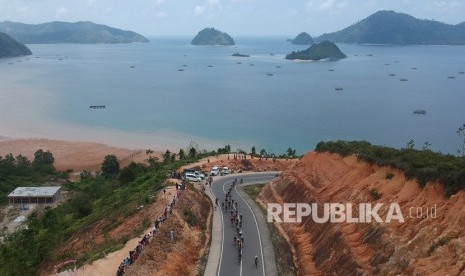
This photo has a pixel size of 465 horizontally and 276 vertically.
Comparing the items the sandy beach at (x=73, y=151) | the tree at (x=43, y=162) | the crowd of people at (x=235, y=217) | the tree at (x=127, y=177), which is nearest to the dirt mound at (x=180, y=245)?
the crowd of people at (x=235, y=217)

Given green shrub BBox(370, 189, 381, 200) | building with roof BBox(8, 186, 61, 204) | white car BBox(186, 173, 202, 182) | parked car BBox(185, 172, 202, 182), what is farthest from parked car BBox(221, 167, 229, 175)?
green shrub BBox(370, 189, 381, 200)

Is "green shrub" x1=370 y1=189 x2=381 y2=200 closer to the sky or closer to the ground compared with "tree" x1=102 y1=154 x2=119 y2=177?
closer to the sky

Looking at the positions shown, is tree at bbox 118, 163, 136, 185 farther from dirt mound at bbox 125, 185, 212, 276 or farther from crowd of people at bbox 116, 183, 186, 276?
dirt mound at bbox 125, 185, 212, 276

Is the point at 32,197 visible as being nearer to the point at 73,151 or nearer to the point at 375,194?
the point at 73,151

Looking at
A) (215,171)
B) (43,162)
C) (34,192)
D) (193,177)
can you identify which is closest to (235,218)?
(193,177)

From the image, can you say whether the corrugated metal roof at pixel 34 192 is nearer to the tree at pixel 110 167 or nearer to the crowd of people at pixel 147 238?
the tree at pixel 110 167

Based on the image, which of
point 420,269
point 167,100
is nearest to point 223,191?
point 420,269

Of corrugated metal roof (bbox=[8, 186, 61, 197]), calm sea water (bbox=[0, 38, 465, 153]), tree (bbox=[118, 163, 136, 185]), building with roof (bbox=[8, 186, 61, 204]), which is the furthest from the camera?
calm sea water (bbox=[0, 38, 465, 153])
